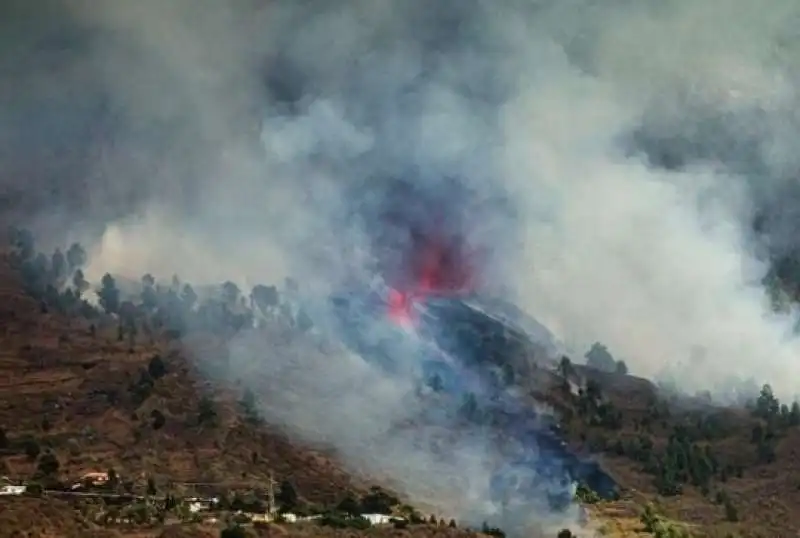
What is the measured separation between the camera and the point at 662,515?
156125 mm

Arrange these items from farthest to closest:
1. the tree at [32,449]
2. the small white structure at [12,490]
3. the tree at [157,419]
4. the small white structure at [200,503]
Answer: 1. the tree at [157,419]
2. the tree at [32,449]
3. the small white structure at [200,503]
4. the small white structure at [12,490]

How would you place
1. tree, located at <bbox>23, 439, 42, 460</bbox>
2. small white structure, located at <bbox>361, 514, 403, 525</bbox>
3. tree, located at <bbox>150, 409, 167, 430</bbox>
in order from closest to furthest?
small white structure, located at <bbox>361, 514, 403, 525</bbox> → tree, located at <bbox>23, 439, 42, 460</bbox> → tree, located at <bbox>150, 409, 167, 430</bbox>

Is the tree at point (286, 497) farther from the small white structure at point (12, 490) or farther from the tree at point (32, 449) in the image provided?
the tree at point (32, 449)

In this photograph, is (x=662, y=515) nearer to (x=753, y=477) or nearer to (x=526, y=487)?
(x=526, y=487)

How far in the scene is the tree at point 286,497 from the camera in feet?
443

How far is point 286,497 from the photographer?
13888cm

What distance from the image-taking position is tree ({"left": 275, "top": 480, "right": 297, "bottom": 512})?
5315 inches

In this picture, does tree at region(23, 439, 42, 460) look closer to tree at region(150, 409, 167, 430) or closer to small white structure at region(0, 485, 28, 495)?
tree at region(150, 409, 167, 430)

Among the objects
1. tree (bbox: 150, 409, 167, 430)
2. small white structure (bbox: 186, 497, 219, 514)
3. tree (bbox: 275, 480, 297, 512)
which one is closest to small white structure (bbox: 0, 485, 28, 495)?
small white structure (bbox: 186, 497, 219, 514)

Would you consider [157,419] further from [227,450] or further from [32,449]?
[32,449]

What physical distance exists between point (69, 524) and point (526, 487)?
82025mm

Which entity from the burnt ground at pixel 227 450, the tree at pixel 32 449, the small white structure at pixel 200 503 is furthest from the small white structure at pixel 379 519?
the tree at pixel 32 449

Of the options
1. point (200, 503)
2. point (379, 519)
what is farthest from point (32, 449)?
point (379, 519)

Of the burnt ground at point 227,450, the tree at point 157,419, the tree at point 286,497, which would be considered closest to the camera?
the tree at point 286,497
